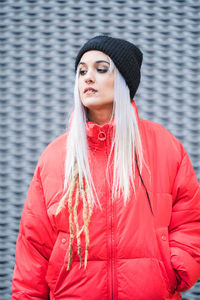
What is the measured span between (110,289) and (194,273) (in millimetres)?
427

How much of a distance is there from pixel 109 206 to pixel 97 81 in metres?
0.64

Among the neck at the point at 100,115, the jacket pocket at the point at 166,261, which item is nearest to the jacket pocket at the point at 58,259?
the jacket pocket at the point at 166,261

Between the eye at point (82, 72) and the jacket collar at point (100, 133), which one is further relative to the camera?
the eye at point (82, 72)

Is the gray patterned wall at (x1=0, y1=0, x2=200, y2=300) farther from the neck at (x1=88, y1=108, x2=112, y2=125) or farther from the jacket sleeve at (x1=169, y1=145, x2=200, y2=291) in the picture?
the jacket sleeve at (x1=169, y1=145, x2=200, y2=291)

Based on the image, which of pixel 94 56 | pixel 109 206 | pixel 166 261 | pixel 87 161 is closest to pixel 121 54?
pixel 94 56

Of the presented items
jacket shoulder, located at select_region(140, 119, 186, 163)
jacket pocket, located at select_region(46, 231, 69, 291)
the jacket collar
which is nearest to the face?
the jacket collar

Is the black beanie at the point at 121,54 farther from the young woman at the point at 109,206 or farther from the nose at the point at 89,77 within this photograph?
the nose at the point at 89,77

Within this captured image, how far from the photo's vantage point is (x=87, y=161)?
1.60 m

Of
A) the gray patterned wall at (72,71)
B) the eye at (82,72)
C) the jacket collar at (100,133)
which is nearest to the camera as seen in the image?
the jacket collar at (100,133)

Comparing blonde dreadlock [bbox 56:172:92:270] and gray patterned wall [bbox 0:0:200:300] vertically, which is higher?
gray patterned wall [bbox 0:0:200:300]

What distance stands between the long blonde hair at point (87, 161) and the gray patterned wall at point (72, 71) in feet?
1.78

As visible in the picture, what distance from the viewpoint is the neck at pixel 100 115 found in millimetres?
1711

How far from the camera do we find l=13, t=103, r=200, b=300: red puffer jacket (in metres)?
1.45

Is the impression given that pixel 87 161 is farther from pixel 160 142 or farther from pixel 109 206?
pixel 160 142
